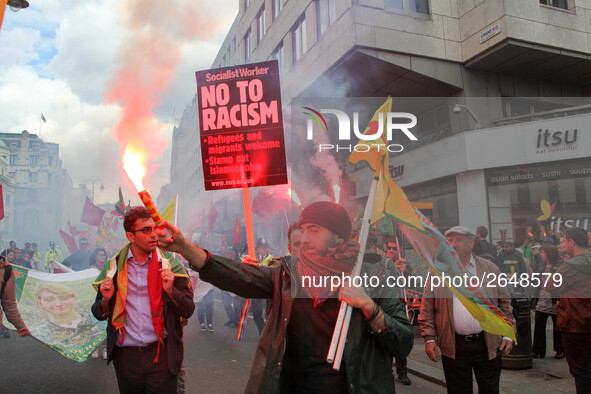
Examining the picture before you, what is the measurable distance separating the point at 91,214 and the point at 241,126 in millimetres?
10656

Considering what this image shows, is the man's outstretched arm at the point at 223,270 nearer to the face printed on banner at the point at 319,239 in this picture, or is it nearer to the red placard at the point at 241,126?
the face printed on banner at the point at 319,239

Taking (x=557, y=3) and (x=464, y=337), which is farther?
(x=557, y=3)

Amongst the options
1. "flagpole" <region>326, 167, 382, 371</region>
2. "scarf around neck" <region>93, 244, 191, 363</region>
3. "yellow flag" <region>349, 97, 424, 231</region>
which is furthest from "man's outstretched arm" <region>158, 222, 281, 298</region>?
"scarf around neck" <region>93, 244, 191, 363</region>

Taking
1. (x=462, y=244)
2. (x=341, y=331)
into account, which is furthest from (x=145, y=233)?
(x=462, y=244)

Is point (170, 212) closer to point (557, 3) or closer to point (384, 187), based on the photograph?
point (384, 187)

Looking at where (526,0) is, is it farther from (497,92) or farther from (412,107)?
(412,107)

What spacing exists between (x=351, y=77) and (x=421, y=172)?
408 cm

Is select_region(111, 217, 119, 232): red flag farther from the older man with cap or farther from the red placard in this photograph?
the older man with cap

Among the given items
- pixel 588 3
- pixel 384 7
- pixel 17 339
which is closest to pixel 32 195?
pixel 17 339

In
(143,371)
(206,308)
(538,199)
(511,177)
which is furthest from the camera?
(511,177)

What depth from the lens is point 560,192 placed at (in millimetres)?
10820

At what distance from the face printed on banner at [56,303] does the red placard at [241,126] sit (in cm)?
278

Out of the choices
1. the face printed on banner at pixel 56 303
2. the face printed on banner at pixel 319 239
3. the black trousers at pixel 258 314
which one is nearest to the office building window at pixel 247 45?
the black trousers at pixel 258 314

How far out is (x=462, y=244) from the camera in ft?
10.9
